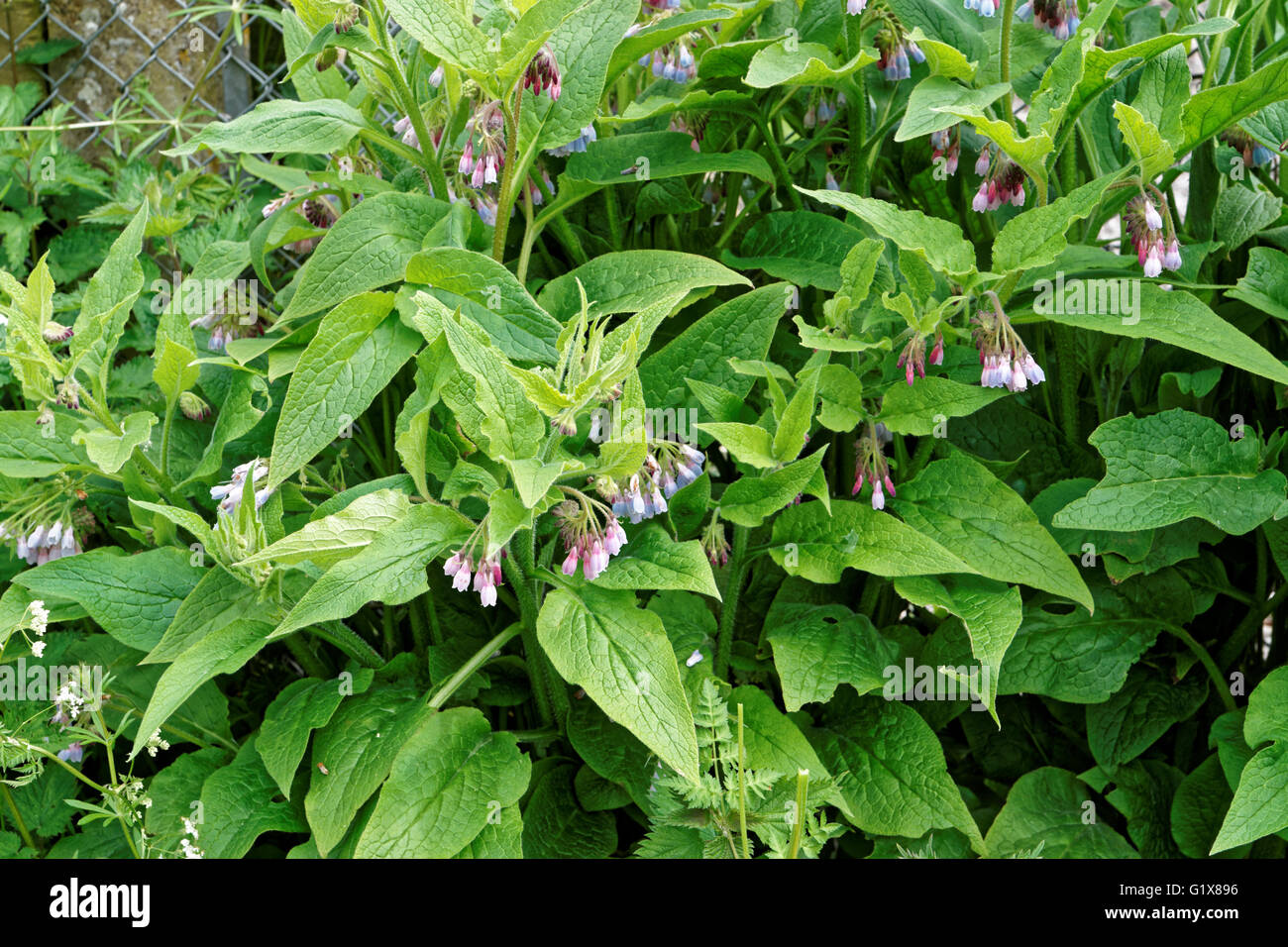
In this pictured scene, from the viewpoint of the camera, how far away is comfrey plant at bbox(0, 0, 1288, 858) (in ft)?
5.98

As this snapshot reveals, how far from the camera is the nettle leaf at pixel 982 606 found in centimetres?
186

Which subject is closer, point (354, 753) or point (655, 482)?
point (655, 482)

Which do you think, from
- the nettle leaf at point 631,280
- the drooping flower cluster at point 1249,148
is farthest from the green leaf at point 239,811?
the drooping flower cluster at point 1249,148

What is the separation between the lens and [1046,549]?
6.48 feet

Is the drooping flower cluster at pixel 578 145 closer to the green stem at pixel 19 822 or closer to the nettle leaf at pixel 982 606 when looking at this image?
the nettle leaf at pixel 982 606

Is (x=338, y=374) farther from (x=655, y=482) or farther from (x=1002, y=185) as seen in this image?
(x=1002, y=185)

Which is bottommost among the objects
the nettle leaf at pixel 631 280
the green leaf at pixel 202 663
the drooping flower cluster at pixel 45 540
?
the green leaf at pixel 202 663

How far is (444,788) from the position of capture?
188 centimetres

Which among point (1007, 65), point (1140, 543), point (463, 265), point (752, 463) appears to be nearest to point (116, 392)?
point (463, 265)

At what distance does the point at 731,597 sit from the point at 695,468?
0.98ft

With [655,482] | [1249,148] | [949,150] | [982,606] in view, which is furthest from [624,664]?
[1249,148]

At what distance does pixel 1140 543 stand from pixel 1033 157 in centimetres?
74

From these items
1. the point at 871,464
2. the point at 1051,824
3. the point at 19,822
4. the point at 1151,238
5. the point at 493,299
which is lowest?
the point at 19,822

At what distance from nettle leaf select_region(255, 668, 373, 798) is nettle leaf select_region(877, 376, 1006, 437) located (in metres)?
1.04
